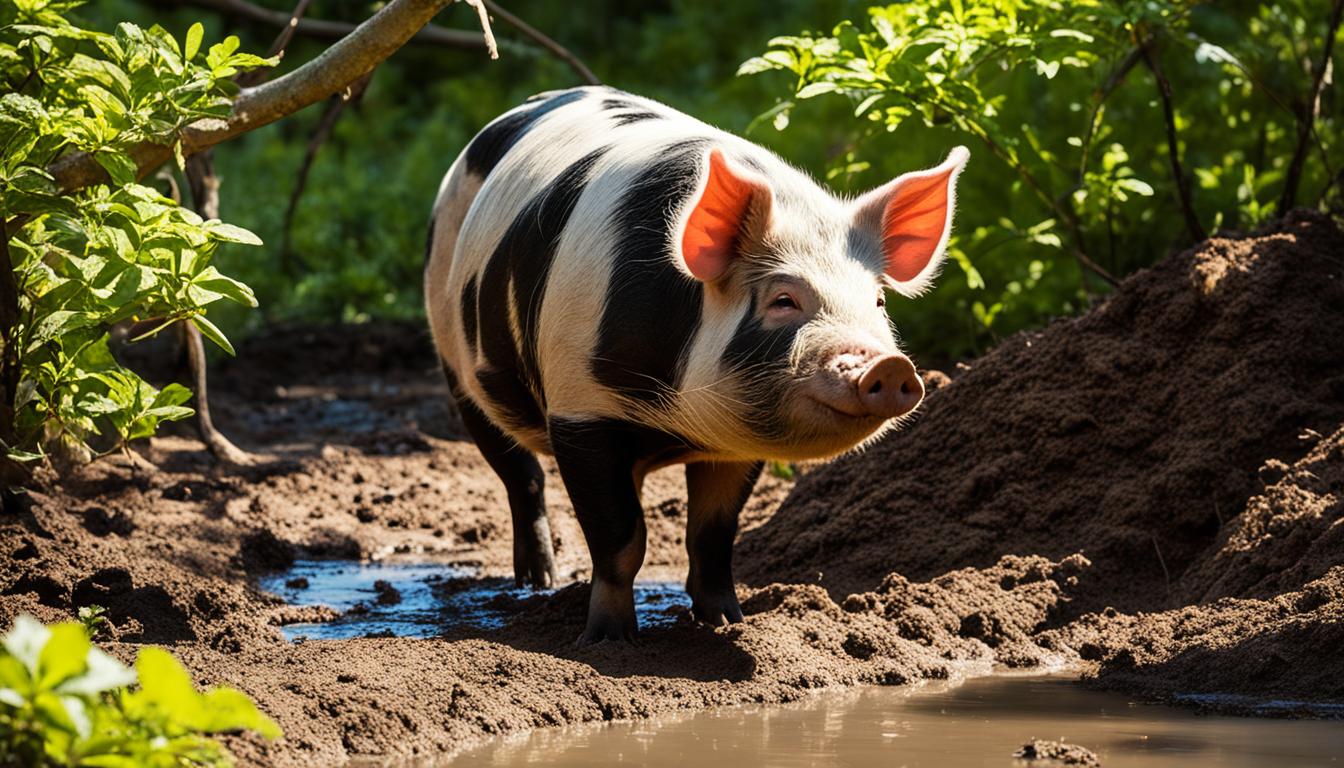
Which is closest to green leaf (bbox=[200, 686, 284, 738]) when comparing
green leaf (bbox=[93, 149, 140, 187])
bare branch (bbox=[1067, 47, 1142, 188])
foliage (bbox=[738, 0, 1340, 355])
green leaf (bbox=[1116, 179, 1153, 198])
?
green leaf (bbox=[93, 149, 140, 187])

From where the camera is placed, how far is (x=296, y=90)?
484 centimetres

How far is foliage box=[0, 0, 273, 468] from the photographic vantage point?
175 inches

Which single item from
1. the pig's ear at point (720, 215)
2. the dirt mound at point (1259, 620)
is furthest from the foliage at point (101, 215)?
the dirt mound at point (1259, 620)

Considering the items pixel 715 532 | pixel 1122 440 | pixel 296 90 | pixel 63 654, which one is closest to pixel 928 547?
pixel 1122 440

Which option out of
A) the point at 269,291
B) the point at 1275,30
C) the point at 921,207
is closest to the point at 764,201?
the point at 921,207

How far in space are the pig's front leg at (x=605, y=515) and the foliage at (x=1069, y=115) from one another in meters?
→ 1.89

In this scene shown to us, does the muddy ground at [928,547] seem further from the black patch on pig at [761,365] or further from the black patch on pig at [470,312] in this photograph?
the black patch on pig at [470,312]

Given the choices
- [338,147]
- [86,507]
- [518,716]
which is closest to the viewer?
[518,716]

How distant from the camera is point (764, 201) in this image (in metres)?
4.66

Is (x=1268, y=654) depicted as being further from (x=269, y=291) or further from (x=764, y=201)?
(x=269, y=291)

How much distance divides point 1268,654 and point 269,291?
9.14 meters

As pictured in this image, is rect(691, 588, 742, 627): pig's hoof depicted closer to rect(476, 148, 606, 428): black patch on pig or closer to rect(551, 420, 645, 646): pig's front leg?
rect(551, 420, 645, 646): pig's front leg

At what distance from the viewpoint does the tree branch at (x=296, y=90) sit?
4.71 m

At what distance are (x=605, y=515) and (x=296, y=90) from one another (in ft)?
4.97
